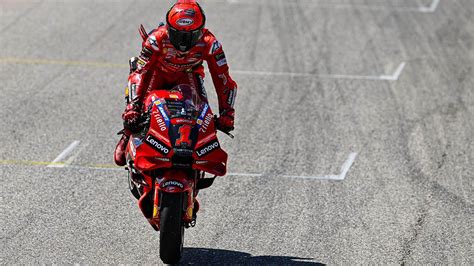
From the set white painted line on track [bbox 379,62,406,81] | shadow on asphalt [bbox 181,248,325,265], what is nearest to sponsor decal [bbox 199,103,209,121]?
shadow on asphalt [bbox 181,248,325,265]

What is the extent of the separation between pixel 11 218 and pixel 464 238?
4.71m

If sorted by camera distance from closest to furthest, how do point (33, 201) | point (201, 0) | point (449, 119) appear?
point (33, 201) < point (449, 119) < point (201, 0)

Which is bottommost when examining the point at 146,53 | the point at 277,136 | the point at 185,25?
the point at 277,136

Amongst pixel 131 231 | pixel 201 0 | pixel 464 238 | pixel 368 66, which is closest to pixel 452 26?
pixel 368 66

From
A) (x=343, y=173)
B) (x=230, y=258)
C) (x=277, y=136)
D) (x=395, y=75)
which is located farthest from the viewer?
(x=395, y=75)

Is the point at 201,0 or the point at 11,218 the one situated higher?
the point at 11,218

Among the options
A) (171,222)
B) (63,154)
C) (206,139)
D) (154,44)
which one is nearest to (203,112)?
(206,139)

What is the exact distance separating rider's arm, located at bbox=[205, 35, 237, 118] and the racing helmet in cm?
37

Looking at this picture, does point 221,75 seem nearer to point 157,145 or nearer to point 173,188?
point 157,145

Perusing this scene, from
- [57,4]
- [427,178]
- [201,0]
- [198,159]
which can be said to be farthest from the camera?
[201,0]

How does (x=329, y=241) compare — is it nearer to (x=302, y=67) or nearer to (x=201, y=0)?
(x=302, y=67)

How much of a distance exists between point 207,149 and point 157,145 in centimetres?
46

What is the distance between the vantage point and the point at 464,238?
9398 mm

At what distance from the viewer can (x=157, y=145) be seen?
25.5 ft
